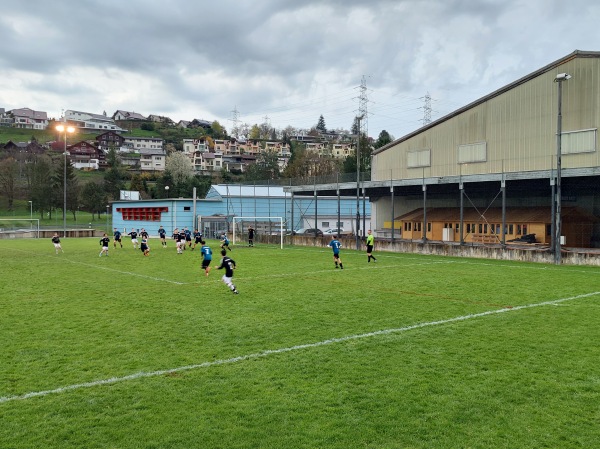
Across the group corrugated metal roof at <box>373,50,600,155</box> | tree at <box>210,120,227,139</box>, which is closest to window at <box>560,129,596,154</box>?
corrugated metal roof at <box>373,50,600,155</box>

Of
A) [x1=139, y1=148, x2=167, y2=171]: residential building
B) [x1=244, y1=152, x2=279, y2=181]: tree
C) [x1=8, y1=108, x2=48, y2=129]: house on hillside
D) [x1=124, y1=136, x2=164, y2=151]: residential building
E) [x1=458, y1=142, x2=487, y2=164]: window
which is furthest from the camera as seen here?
[x1=8, y1=108, x2=48, y2=129]: house on hillside

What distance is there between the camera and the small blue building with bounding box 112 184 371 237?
57062 millimetres

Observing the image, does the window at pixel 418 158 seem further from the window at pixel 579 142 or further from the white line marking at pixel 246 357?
the white line marking at pixel 246 357

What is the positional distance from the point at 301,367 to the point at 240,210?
169 feet

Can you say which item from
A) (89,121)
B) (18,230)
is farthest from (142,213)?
(89,121)

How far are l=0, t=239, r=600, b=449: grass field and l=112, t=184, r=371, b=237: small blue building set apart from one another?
39306mm

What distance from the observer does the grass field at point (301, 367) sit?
238 inches

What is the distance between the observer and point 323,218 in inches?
2267

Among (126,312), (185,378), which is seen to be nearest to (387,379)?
(185,378)

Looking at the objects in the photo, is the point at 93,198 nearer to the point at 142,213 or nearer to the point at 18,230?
the point at 18,230

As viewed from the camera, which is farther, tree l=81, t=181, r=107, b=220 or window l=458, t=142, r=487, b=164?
tree l=81, t=181, r=107, b=220

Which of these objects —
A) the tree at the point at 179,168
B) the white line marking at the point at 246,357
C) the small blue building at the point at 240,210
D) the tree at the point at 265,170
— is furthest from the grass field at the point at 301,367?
the tree at the point at 265,170

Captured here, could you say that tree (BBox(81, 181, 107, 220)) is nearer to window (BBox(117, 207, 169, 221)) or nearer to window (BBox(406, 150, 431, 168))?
window (BBox(117, 207, 169, 221))

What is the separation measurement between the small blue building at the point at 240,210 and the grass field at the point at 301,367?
39306 millimetres
